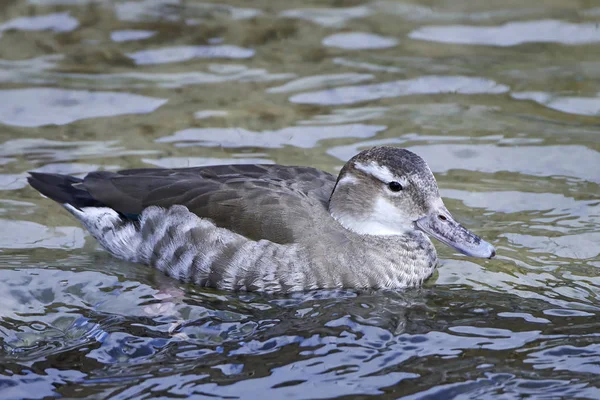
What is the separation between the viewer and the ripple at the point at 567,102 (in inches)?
450

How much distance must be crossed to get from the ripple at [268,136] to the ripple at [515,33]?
287 centimetres

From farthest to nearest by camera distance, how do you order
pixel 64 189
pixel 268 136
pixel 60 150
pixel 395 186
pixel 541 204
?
pixel 268 136, pixel 60 150, pixel 541 204, pixel 64 189, pixel 395 186

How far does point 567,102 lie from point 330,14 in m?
4.00

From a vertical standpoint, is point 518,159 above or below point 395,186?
below

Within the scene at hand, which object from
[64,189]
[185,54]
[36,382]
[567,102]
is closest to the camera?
[36,382]

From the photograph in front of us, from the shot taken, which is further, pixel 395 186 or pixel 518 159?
pixel 518 159

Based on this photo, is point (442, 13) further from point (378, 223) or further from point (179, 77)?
point (378, 223)

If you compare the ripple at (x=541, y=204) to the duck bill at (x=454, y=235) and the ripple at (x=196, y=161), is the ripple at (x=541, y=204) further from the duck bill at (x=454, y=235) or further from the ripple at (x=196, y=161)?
the ripple at (x=196, y=161)

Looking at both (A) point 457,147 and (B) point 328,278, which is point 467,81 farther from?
(B) point 328,278

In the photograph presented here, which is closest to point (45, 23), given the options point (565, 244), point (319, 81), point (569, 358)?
point (319, 81)

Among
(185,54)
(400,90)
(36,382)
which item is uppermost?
(185,54)

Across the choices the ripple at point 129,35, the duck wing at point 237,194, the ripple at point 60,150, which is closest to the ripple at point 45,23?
the ripple at point 129,35

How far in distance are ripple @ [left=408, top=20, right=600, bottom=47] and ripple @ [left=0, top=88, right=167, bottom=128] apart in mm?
4081

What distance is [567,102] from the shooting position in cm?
1168
